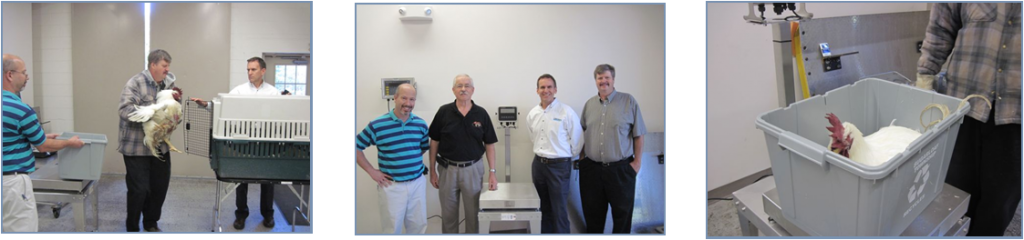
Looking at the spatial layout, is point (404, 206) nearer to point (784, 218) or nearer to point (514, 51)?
point (514, 51)

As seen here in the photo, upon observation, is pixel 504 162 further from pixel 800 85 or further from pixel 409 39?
pixel 800 85

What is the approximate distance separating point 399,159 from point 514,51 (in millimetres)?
676

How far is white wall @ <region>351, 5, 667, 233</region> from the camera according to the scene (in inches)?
104

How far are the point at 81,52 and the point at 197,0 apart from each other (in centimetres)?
54

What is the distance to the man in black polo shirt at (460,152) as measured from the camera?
267cm

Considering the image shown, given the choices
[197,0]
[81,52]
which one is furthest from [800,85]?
[81,52]

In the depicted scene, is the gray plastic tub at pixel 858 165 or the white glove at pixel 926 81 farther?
the white glove at pixel 926 81

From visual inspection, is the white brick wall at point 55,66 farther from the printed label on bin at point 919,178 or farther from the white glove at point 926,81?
the white glove at point 926,81

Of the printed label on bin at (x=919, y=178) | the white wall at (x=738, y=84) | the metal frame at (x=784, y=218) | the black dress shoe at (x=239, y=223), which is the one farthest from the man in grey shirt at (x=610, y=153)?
the black dress shoe at (x=239, y=223)

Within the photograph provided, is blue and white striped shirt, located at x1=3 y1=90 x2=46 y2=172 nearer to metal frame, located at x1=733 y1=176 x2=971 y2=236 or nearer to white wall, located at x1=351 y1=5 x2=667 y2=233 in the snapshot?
white wall, located at x1=351 y1=5 x2=667 y2=233

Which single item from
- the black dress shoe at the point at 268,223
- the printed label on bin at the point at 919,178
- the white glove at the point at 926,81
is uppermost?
the white glove at the point at 926,81

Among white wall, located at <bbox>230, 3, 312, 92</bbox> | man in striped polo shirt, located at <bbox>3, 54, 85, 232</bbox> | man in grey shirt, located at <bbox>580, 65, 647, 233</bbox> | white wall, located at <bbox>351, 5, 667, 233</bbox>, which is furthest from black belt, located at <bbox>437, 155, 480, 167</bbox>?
man in striped polo shirt, located at <bbox>3, 54, 85, 232</bbox>

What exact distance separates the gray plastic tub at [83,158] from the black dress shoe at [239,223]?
1.96 feet

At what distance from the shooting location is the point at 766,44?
8.07 feet
